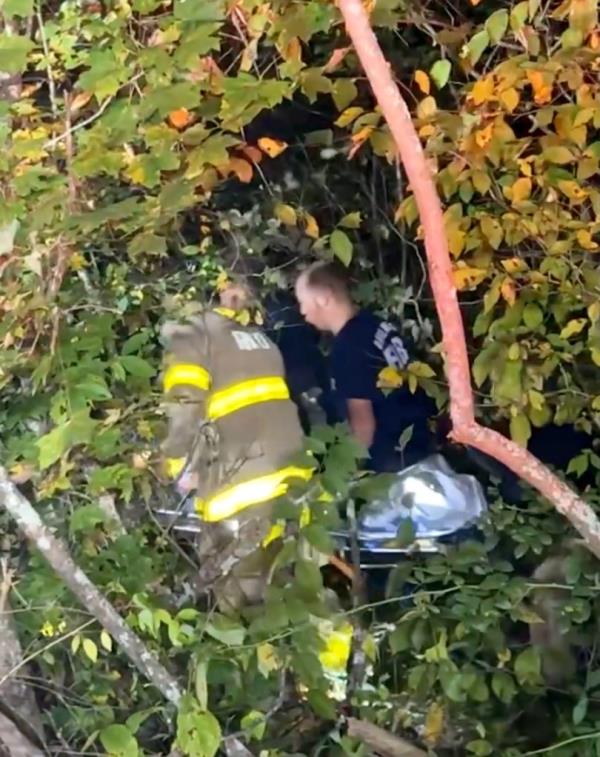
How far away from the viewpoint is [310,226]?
2.10 m

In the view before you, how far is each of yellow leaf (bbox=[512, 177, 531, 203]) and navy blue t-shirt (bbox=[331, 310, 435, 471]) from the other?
0.53 m

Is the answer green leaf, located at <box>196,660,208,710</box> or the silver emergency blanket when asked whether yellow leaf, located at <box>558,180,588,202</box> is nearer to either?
the silver emergency blanket

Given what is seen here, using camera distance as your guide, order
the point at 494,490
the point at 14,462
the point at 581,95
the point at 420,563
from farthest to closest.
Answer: the point at 494,490 → the point at 420,563 → the point at 14,462 → the point at 581,95

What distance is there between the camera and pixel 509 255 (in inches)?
67.4

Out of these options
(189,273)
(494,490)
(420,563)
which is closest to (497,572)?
(420,563)

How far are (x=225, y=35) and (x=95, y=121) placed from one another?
0.23 m

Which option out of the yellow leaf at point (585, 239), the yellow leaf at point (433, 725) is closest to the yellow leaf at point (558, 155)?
the yellow leaf at point (585, 239)

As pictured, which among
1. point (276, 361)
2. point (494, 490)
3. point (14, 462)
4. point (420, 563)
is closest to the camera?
point (14, 462)

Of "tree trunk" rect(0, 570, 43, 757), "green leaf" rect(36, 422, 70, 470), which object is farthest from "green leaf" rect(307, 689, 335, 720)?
"green leaf" rect(36, 422, 70, 470)

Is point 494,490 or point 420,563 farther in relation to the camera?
point 494,490

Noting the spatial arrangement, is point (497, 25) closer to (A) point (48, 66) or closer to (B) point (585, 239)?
(B) point (585, 239)

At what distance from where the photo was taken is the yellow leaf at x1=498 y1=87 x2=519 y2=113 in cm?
154

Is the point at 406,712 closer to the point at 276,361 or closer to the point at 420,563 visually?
the point at 420,563

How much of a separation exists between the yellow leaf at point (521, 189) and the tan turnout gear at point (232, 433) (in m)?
0.51
